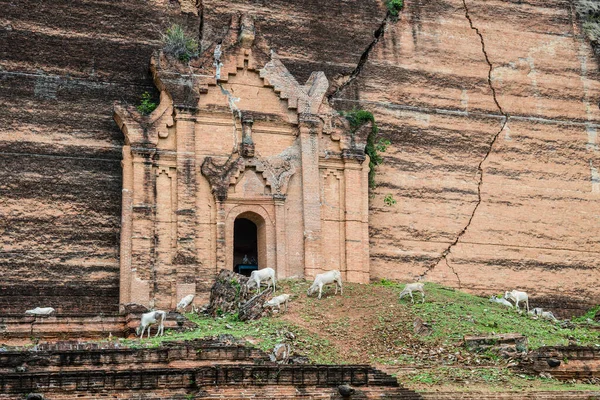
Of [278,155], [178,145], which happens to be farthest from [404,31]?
[178,145]

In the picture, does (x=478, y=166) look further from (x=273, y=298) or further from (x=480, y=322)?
(x=273, y=298)

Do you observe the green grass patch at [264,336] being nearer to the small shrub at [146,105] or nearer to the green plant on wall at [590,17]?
the small shrub at [146,105]

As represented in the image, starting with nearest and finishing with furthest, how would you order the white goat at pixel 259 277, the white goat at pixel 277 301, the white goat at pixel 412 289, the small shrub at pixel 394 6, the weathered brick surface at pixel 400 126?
the white goat at pixel 277 301
the white goat at pixel 412 289
the white goat at pixel 259 277
the weathered brick surface at pixel 400 126
the small shrub at pixel 394 6

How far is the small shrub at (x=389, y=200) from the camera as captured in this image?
95.6 feet

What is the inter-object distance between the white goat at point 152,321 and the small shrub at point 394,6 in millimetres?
13171

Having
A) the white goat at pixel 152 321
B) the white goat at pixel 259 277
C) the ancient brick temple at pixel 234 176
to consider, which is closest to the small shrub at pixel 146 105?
the ancient brick temple at pixel 234 176

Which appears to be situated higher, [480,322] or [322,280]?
[322,280]

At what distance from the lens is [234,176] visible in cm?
2625

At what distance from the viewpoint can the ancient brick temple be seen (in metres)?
25.4

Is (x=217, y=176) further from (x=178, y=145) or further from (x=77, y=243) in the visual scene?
(x=77, y=243)

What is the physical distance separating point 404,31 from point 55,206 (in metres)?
11.2

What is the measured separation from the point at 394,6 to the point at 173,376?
690 inches

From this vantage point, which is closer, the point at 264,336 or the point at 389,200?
the point at 264,336

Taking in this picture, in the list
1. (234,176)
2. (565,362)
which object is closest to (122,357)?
(565,362)
